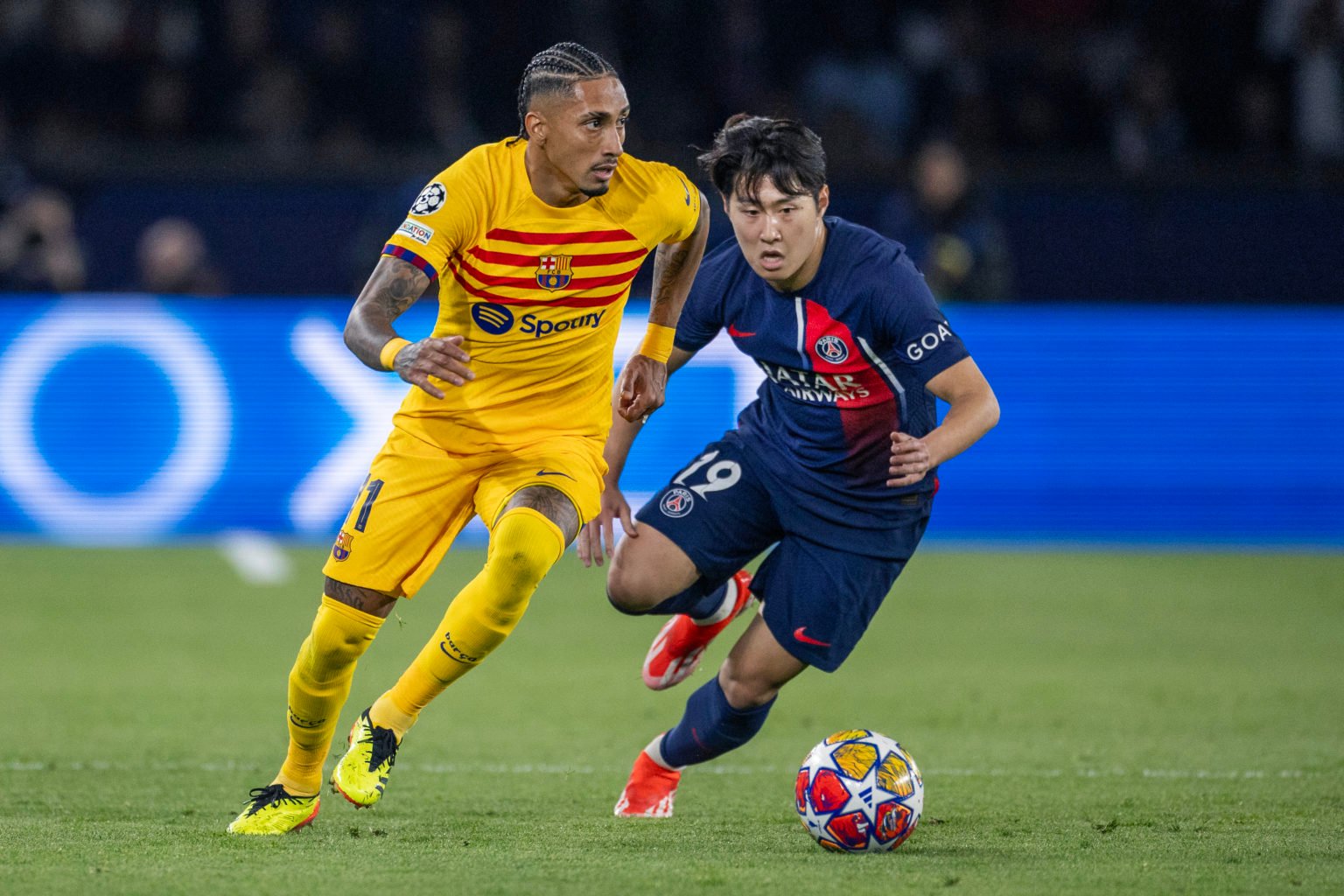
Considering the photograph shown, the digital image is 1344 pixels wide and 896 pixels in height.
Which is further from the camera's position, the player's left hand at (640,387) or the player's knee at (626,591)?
the player's left hand at (640,387)

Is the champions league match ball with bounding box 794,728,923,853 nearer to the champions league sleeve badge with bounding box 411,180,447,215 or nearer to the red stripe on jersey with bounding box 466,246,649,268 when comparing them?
the red stripe on jersey with bounding box 466,246,649,268

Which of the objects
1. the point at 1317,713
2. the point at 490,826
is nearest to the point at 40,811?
the point at 490,826

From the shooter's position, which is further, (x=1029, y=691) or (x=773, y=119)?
(x=1029, y=691)

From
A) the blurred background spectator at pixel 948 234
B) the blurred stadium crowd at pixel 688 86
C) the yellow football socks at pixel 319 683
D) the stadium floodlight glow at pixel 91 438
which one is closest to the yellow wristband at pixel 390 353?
the yellow football socks at pixel 319 683

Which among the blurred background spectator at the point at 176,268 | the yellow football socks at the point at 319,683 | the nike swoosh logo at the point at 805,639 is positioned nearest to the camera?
the yellow football socks at the point at 319,683

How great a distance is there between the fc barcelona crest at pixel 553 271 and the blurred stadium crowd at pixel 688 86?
784 cm

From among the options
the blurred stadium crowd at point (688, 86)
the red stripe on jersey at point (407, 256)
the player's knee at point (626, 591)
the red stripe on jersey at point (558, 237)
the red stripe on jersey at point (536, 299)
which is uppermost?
the red stripe on jersey at point (407, 256)

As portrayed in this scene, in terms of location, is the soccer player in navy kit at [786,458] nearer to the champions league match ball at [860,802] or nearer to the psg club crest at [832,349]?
the psg club crest at [832,349]

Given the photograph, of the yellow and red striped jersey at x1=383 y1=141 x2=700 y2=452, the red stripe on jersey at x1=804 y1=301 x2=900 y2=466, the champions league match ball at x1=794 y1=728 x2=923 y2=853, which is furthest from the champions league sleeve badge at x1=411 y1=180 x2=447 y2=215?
the champions league match ball at x1=794 y1=728 x2=923 y2=853

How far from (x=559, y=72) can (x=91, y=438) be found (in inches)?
302

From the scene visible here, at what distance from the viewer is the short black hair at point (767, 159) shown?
5.12 meters

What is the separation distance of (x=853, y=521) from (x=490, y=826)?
4.77ft

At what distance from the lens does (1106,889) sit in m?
4.25

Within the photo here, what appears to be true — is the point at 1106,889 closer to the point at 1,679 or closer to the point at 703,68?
the point at 1,679
